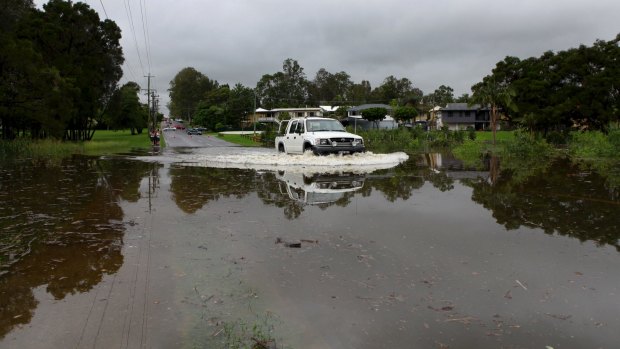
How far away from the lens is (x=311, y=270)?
17.3ft

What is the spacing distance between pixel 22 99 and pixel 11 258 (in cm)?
2687

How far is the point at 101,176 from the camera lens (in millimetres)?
15148

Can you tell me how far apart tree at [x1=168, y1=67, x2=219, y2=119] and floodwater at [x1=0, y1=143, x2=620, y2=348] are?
172 metres

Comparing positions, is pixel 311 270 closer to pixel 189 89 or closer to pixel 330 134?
pixel 330 134

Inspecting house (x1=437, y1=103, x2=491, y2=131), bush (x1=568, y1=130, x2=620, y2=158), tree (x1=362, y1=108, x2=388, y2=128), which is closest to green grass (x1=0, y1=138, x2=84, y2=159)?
bush (x1=568, y1=130, x2=620, y2=158)

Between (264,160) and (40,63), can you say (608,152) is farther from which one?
(40,63)

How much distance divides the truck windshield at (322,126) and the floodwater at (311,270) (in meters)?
8.57

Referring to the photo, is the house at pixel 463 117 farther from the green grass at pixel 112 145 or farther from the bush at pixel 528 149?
the bush at pixel 528 149

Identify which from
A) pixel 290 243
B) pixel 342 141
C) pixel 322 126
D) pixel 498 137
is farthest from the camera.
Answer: pixel 498 137

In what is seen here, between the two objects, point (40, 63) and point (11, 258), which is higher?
point (40, 63)

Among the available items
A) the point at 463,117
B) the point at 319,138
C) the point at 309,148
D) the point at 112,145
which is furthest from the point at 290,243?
the point at 463,117

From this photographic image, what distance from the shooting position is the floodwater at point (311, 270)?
3.82 metres

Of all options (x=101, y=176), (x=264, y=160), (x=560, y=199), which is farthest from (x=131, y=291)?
(x=264, y=160)

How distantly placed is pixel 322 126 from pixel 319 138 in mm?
1545
